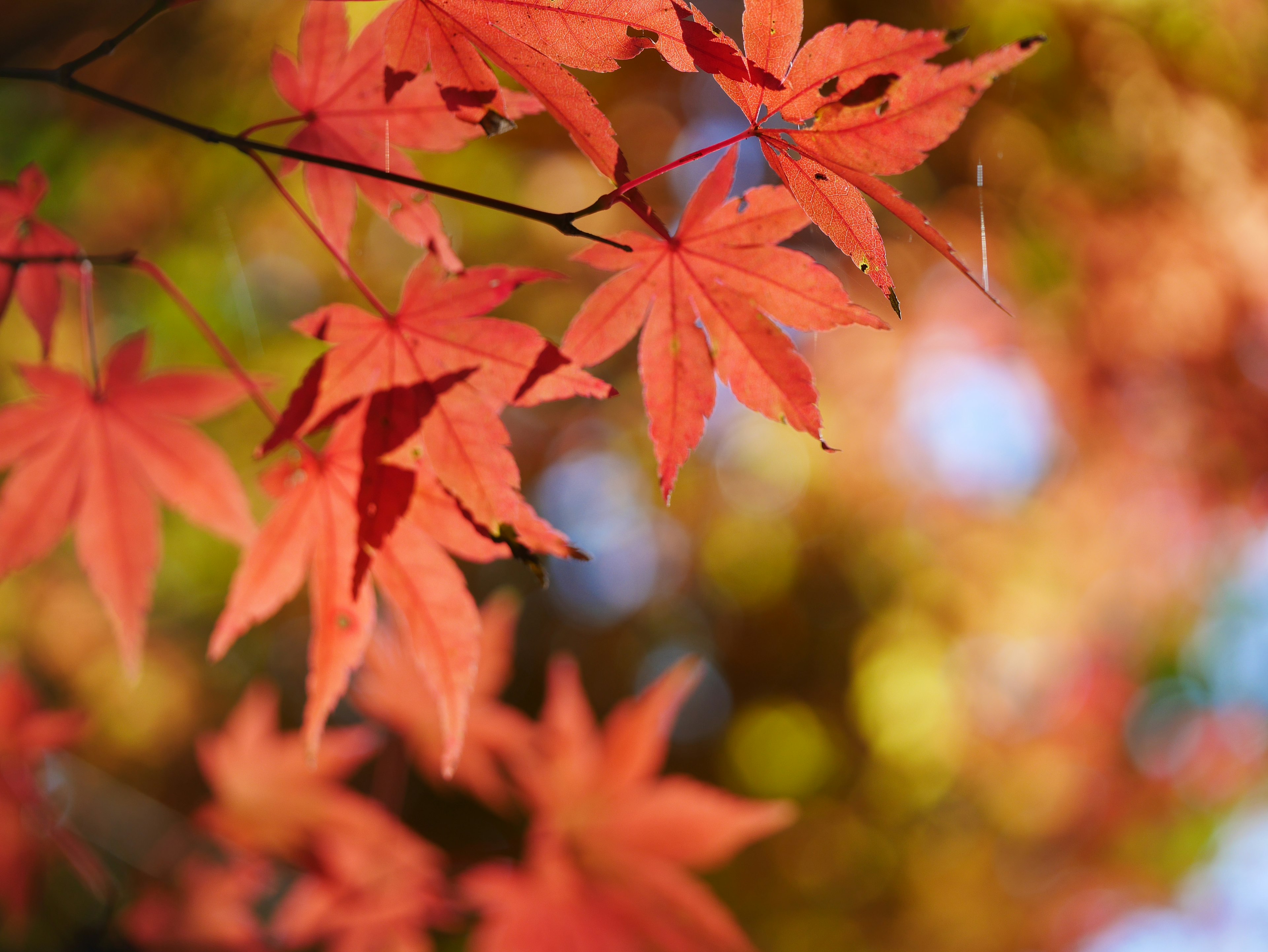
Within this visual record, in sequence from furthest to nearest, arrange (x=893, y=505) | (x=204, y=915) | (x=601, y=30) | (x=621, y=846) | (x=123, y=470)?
(x=893, y=505) → (x=204, y=915) → (x=621, y=846) → (x=123, y=470) → (x=601, y=30)

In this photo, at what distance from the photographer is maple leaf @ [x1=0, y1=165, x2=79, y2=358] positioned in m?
0.63

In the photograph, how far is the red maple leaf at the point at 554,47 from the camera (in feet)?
1.33

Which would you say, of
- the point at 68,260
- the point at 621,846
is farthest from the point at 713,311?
the point at 621,846

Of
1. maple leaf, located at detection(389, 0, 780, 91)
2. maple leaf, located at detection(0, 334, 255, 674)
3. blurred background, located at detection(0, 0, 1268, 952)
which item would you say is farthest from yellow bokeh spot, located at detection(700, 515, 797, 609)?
maple leaf, located at detection(389, 0, 780, 91)

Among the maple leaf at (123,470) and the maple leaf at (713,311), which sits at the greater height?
the maple leaf at (713,311)

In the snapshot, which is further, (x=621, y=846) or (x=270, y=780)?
(x=270, y=780)

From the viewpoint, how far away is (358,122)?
0.58 metres

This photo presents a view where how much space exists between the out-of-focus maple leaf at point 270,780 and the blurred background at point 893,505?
366 mm

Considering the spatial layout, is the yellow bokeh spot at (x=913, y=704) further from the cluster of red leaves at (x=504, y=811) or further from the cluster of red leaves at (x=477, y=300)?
the cluster of red leaves at (x=477, y=300)

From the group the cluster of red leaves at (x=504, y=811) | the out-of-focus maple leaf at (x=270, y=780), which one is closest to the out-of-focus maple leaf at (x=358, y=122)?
the cluster of red leaves at (x=504, y=811)

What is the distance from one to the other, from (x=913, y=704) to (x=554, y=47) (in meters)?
3.24

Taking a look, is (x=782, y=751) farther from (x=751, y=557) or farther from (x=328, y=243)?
(x=328, y=243)

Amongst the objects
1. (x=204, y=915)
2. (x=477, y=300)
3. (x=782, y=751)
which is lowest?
(x=204, y=915)

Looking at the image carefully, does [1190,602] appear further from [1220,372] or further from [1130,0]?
[1130,0]
